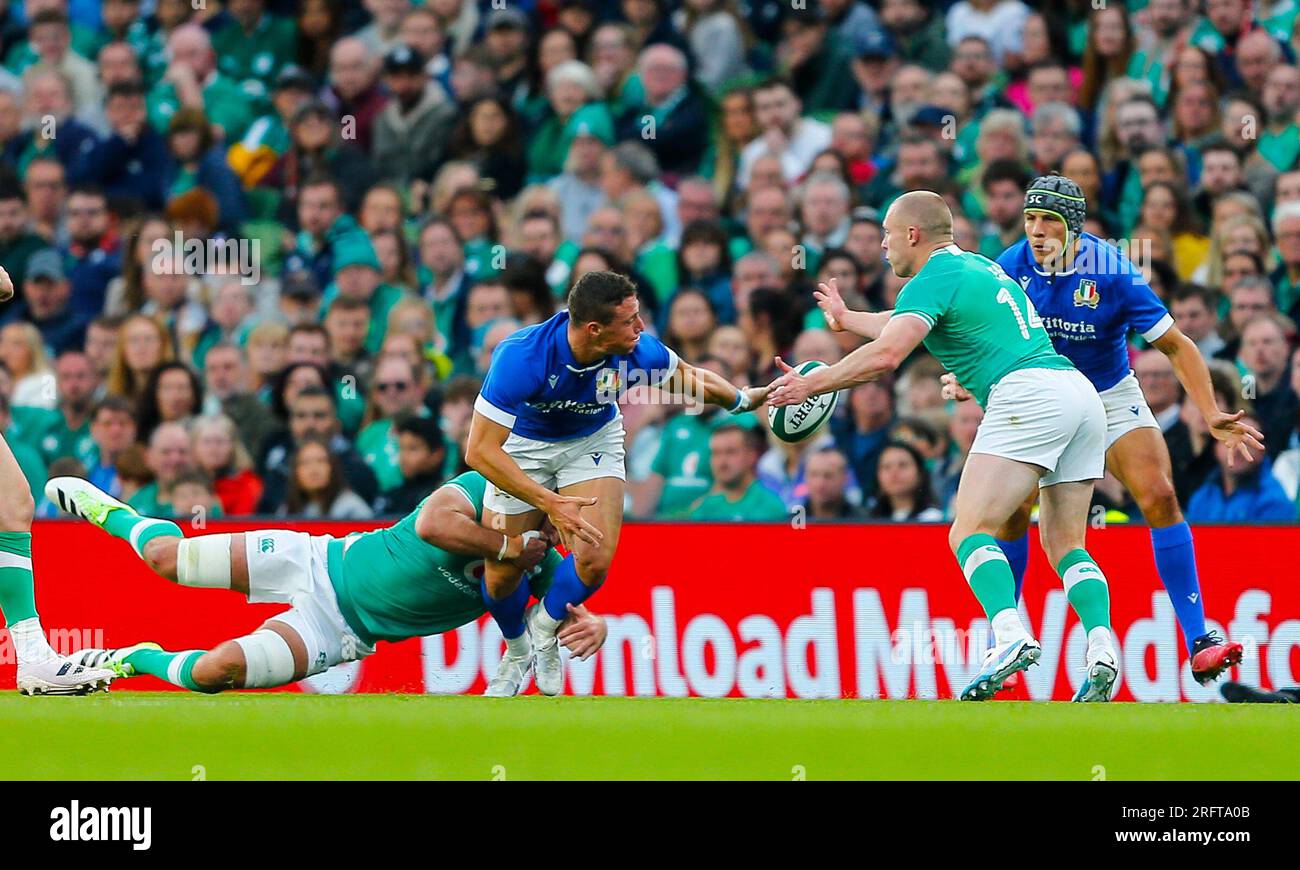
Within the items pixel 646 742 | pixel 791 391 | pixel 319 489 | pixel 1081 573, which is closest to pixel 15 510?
pixel 646 742

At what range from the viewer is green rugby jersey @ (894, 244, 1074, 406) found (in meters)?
8.24

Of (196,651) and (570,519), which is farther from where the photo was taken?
(196,651)

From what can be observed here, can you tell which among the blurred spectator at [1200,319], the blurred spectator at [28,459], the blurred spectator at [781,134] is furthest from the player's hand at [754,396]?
the blurred spectator at [28,459]

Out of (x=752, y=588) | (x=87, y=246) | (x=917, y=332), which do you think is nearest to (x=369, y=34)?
(x=87, y=246)

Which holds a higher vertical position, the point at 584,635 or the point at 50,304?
the point at 50,304

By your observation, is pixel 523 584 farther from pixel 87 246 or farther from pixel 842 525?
pixel 87 246

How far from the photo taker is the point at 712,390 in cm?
916

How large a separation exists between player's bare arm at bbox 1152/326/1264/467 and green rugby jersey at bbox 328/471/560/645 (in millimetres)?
3141

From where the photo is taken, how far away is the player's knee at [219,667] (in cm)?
839

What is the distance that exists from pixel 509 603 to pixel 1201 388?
3220mm

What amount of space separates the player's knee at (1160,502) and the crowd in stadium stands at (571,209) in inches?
69.7

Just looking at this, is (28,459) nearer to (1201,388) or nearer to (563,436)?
(563,436)

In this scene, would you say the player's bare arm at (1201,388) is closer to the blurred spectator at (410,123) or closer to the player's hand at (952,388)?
the player's hand at (952,388)

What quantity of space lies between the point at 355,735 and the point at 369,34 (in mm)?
9331
